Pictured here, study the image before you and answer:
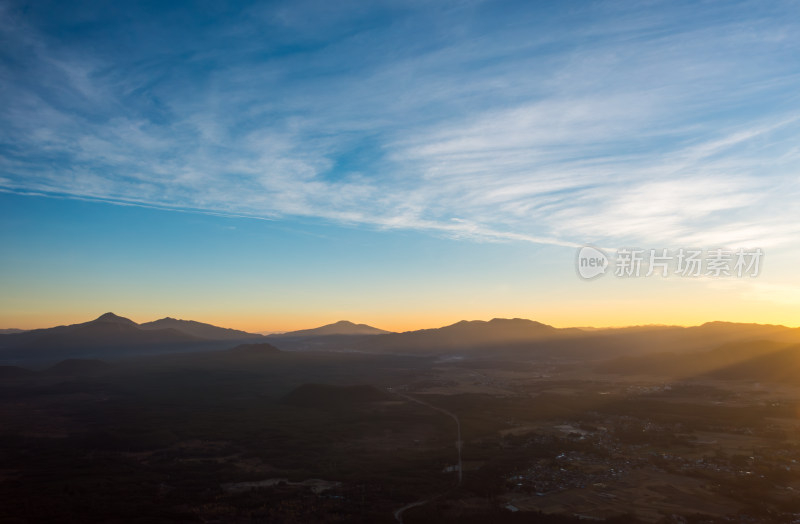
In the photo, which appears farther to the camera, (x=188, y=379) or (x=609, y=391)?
(x=188, y=379)

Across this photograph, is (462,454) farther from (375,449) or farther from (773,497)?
(773,497)

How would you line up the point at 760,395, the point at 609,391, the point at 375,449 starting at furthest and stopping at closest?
A: the point at 609,391
the point at 760,395
the point at 375,449

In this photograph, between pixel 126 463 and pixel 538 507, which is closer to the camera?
pixel 538 507

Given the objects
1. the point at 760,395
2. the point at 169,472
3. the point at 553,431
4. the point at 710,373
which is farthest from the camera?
the point at 710,373

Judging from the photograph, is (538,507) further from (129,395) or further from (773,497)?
(129,395)

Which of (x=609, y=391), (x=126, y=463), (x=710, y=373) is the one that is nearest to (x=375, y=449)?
(x=126, y=463)

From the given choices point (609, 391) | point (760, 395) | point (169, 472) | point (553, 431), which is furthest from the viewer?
point (609, 391)

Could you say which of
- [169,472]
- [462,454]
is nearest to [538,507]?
[462,454]

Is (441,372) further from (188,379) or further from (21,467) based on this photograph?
(21,467)

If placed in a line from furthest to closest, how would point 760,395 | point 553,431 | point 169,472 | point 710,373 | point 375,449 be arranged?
point 710,373 < point 760,395 < point 553,431 < point 375,449 < point 169,472
